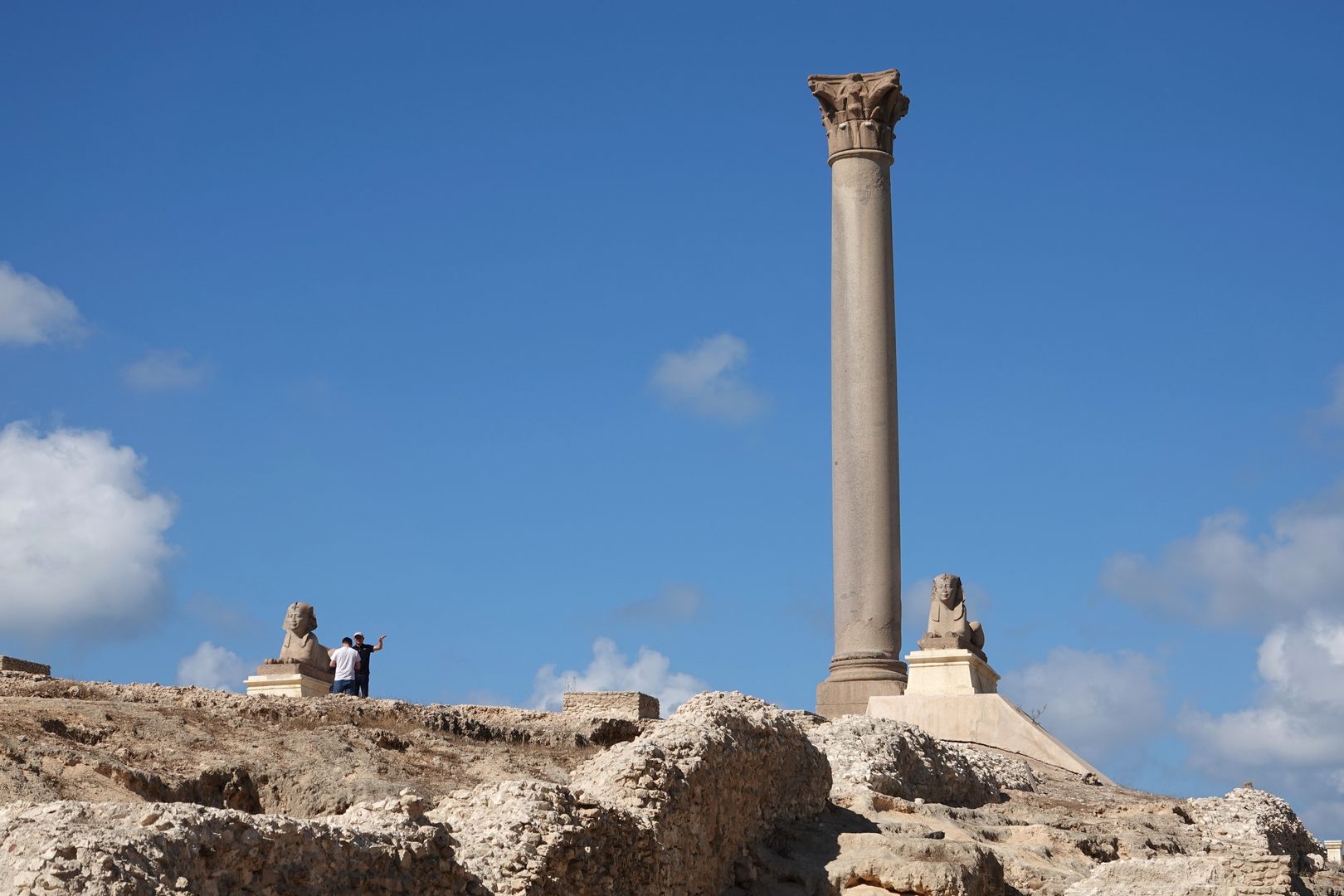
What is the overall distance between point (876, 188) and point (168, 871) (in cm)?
2016

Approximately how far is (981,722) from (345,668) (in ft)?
24.5

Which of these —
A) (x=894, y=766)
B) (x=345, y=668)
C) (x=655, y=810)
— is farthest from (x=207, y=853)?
(x=345, y=668)

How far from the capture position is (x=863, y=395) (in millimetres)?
24219

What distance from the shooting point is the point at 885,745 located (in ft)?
47.7

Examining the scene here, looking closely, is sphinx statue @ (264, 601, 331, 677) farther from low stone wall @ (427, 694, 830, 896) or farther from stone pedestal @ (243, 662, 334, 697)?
low stone wall @ (427, 694, 830, 896)

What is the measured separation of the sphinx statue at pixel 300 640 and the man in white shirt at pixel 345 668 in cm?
57

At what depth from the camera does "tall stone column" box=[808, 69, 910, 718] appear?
Result: 23.3 metres

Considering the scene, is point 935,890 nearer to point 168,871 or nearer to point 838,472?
point 168,871

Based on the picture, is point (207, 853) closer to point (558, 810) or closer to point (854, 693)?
point (558, 810)

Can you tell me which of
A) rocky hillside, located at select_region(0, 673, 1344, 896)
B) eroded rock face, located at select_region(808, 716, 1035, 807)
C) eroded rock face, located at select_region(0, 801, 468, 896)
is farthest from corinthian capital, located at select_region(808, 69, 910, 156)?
eroded rock face, located at select_region(0, 801, 468, 896)

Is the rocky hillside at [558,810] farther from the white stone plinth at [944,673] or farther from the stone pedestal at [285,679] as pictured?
the stone pedestal at [285,679]

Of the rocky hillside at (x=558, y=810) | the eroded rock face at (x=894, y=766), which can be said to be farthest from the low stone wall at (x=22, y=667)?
the eroded rock face at (x=894, y=766)

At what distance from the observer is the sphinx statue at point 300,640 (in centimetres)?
2119

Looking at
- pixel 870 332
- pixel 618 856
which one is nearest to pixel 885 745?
pixel 618 856
